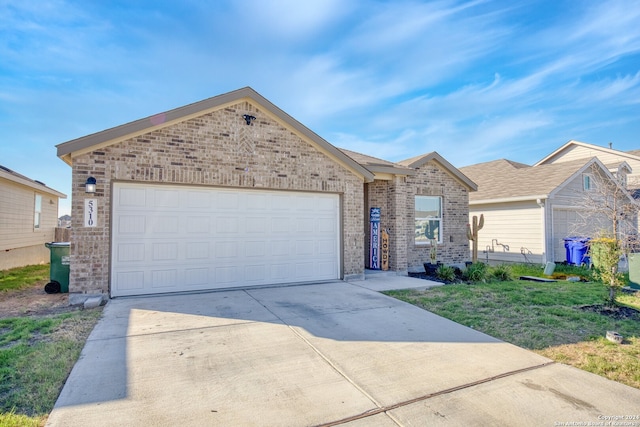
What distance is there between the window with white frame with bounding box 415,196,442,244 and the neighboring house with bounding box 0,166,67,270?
13.7 metres

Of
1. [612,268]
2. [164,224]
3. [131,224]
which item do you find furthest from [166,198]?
[612,268]

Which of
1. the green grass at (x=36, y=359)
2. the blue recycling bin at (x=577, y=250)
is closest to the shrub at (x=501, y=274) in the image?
the blue recycling bin at (x=577, y=250)

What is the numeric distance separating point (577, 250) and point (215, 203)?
534 inches

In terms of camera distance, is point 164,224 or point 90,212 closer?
point 90,212

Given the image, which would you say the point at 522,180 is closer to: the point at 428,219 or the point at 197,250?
the point at 428,219

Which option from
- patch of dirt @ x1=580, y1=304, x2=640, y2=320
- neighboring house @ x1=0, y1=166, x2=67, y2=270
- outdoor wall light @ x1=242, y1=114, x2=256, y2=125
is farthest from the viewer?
neighboring house @ x1=0, y1=166, x2=67, y2=270

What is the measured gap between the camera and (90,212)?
6977mm

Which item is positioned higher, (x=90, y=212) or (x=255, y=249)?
(x=90, y=212)

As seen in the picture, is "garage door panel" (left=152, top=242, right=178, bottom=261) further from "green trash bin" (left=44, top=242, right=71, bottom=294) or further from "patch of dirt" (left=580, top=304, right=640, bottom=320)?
"patch of dirt" (left=580, top=304, right=640, bottom=320)

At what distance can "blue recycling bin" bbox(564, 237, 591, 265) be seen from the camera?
13.1 meters

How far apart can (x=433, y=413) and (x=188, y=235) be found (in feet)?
21.1

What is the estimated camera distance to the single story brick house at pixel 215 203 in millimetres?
7066

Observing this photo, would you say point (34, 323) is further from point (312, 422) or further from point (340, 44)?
point (340, 44)

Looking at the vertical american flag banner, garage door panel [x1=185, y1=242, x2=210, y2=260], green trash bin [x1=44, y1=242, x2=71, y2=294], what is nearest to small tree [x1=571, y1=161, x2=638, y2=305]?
the vertical american flag banner
